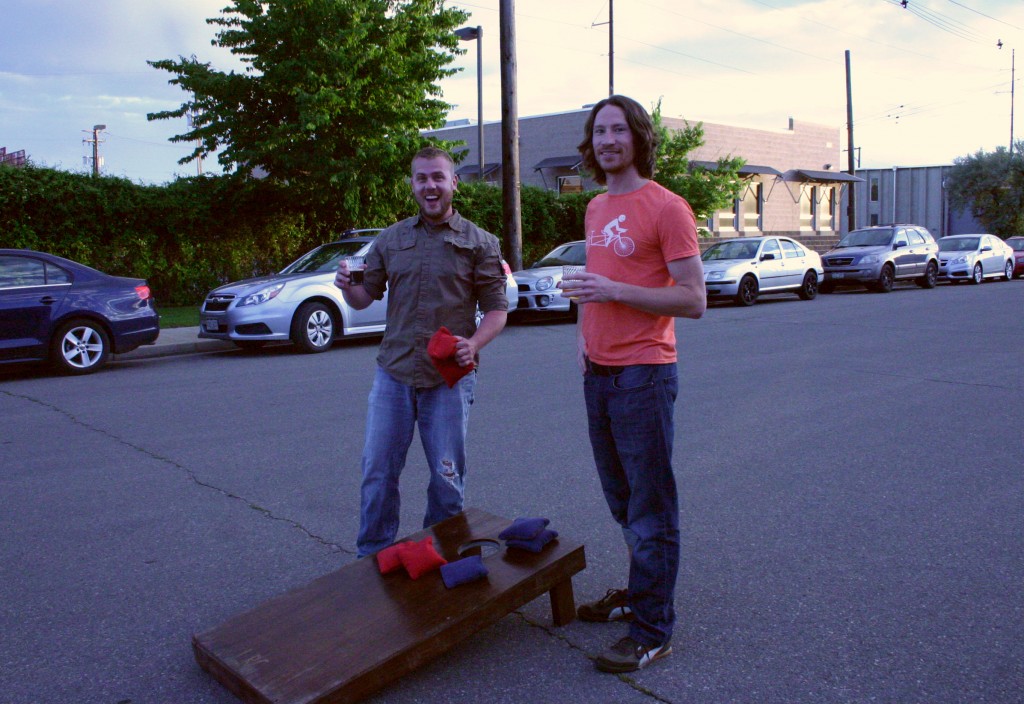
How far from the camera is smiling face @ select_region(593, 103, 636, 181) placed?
311cm

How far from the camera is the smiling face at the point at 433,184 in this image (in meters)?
3.64

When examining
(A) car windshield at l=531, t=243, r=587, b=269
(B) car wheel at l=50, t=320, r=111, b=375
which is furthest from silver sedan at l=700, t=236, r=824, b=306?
(B) car wheel at l=50, t=320, r=111, b=375

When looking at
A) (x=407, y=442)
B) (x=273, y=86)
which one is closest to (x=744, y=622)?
(x=407, y=442)

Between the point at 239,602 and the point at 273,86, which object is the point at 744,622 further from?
the point at 273,86

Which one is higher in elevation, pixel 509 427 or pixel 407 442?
pixel 407 442

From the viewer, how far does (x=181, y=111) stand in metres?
17.0

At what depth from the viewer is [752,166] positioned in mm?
36344

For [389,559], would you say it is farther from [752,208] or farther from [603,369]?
[752,208]

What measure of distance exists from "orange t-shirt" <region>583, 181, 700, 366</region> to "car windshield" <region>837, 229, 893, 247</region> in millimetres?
21955

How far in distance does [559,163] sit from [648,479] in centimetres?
3184

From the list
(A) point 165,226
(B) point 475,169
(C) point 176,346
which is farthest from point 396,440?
(B) point 475,169

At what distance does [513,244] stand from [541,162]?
18.2 metres

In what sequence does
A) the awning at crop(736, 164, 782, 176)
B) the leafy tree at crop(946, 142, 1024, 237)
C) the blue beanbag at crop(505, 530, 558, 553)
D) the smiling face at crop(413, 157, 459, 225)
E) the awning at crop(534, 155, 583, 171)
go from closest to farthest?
1. the blue beanbag at crop(505, 530, 558, 553)
2. the smiling face at crop(413, 157, 459, 225)
3. the awning at crop(534, 155, 583, 171)
4. the awning at crop(736, 164, 782, 176)
5. the leafy tree at crop(946, 142, 1024, 237)

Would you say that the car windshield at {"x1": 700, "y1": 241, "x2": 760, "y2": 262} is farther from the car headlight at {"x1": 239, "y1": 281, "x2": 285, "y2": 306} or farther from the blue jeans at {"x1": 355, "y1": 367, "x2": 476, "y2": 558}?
the blue jeans at {"x1": 355, "y1": 367, "x2": 476, "y2": 558}
